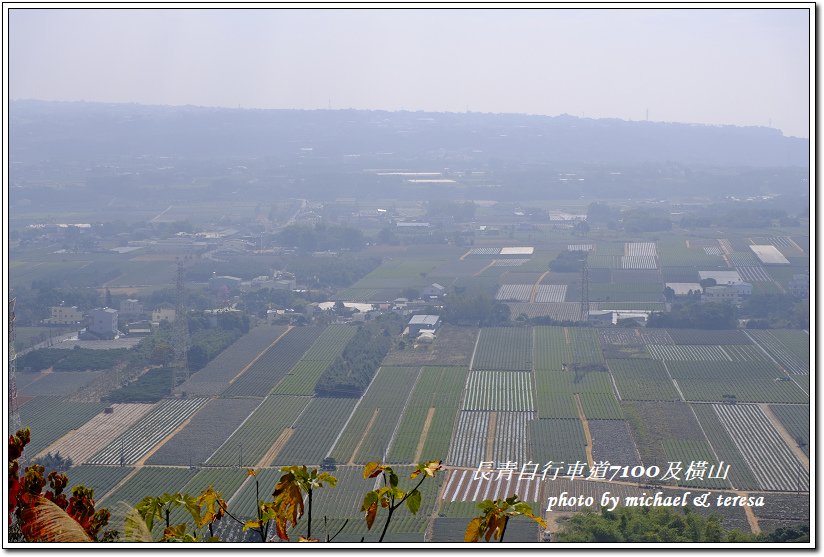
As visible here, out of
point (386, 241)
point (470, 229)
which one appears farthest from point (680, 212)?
point (386, 241)

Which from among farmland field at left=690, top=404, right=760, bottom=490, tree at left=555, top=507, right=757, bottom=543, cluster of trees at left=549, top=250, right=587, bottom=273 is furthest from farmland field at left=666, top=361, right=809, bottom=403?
cluster of trees at left=549, top=250, right=587, bottom=273

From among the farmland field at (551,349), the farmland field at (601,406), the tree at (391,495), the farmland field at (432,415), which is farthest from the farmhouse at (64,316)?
the tree at (391,495)

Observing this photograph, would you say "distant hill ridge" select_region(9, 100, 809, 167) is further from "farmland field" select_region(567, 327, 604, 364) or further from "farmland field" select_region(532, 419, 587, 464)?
"farmland field" select_region(532, 419, 587, 464)

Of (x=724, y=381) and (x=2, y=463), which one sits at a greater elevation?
(x=2, y=463)

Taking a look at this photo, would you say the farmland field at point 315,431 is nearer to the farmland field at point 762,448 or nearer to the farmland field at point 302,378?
the farmland field at point 302,378

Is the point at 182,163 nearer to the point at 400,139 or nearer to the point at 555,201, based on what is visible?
the point at 400,139

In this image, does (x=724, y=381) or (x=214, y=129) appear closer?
(x=724, y=381)

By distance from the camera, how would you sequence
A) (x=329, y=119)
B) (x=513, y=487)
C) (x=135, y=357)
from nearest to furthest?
(x=513, y=487) < (x=135, y=357) < (x=329, y=119)

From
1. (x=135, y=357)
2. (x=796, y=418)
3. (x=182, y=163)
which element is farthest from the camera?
(x=182, y=163)
